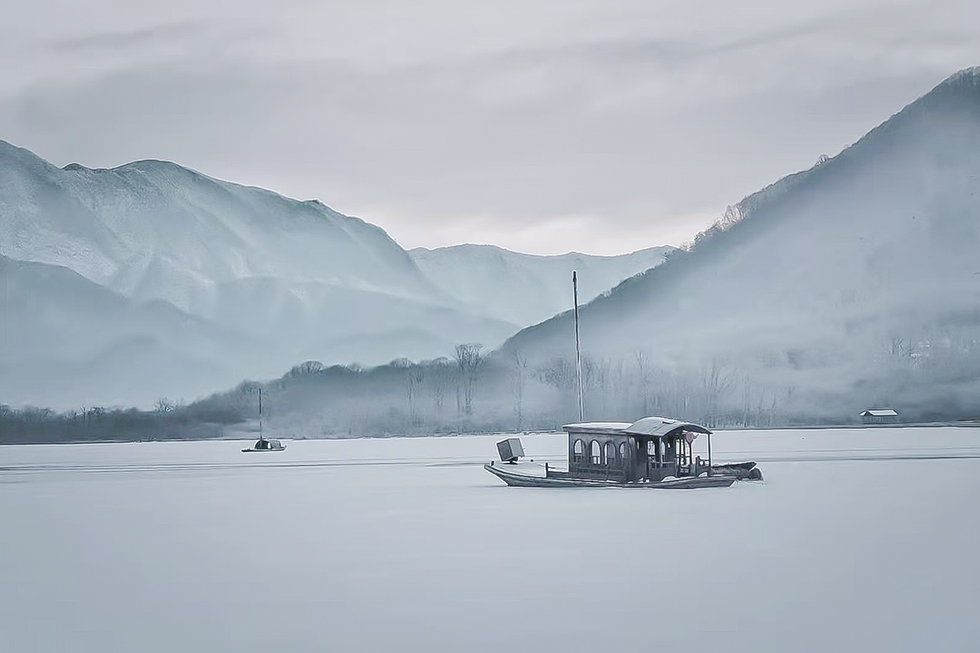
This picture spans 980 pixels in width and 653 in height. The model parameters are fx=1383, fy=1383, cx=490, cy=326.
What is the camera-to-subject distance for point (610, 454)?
8062 cm

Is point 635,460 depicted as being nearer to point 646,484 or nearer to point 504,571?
point 646,484

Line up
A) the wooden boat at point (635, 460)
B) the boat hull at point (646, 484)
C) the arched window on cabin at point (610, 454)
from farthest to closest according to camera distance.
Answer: the arched window on cabin at point (610, 454), the wooden boat at point (635, 460), the boat hull at point (646, 484)

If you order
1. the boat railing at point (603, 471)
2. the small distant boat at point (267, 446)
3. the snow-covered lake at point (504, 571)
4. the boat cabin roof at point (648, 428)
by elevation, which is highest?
the small distant boat at point (267, 446)

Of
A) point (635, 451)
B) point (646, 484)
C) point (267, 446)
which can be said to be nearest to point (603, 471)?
point (635, 451)

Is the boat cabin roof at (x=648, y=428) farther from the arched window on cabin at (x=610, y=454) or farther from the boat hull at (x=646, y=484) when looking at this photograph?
the boat hull at (x=646, y=484)

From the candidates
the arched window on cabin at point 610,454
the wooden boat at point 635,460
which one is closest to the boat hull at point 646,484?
the wooden boat at point 635,460

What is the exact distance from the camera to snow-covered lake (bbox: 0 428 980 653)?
1238 inches

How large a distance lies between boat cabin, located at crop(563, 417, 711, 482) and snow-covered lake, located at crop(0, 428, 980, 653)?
1.95 metres

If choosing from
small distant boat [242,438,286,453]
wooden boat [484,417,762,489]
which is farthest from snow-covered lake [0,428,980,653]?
small distant boat [242,438,286,453]

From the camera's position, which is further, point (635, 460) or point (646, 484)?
point (635, 460)

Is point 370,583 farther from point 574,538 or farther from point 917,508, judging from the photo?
point 917,508

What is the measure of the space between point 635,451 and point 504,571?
126ft

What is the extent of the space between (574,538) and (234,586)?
50.9 feet

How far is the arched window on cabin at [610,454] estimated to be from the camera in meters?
80.4
